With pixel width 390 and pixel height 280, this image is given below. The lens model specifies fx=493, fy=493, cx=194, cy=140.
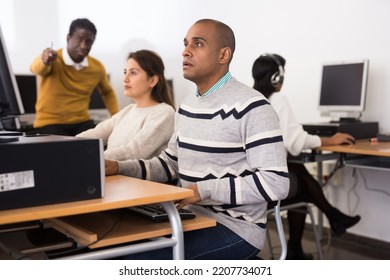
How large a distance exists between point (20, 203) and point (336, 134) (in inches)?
76.2

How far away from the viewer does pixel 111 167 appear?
156 centimetres

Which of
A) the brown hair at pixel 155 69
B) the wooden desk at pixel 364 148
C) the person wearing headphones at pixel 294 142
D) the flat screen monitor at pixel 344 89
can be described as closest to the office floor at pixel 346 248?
the person wearing headphones at pixel 294 142

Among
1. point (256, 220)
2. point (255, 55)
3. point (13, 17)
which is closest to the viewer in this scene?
point (256, 220)

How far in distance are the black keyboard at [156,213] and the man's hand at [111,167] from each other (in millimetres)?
204

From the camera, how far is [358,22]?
115 inches

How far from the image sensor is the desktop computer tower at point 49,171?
1060mm

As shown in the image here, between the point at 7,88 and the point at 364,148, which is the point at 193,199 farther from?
the point at 364,148

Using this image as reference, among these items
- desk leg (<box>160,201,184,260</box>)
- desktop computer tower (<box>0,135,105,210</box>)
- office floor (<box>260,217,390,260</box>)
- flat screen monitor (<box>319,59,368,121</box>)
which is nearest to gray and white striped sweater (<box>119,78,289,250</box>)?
desk leg (<box>160,201,184,260</box>)

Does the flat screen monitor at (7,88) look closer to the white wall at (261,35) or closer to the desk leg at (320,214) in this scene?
the white wall at (261,35)

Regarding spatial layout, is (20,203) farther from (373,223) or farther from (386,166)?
(373,223)

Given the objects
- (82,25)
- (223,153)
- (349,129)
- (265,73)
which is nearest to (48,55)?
(82,25)

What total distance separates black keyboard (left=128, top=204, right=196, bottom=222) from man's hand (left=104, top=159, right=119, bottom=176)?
0.67 ft

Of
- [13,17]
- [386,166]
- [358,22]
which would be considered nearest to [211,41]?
[386,166]

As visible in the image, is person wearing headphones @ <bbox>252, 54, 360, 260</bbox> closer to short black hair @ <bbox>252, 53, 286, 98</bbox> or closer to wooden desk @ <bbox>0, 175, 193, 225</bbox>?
short black hair @ <bbox>252, 53, 286, 98</bbox>
